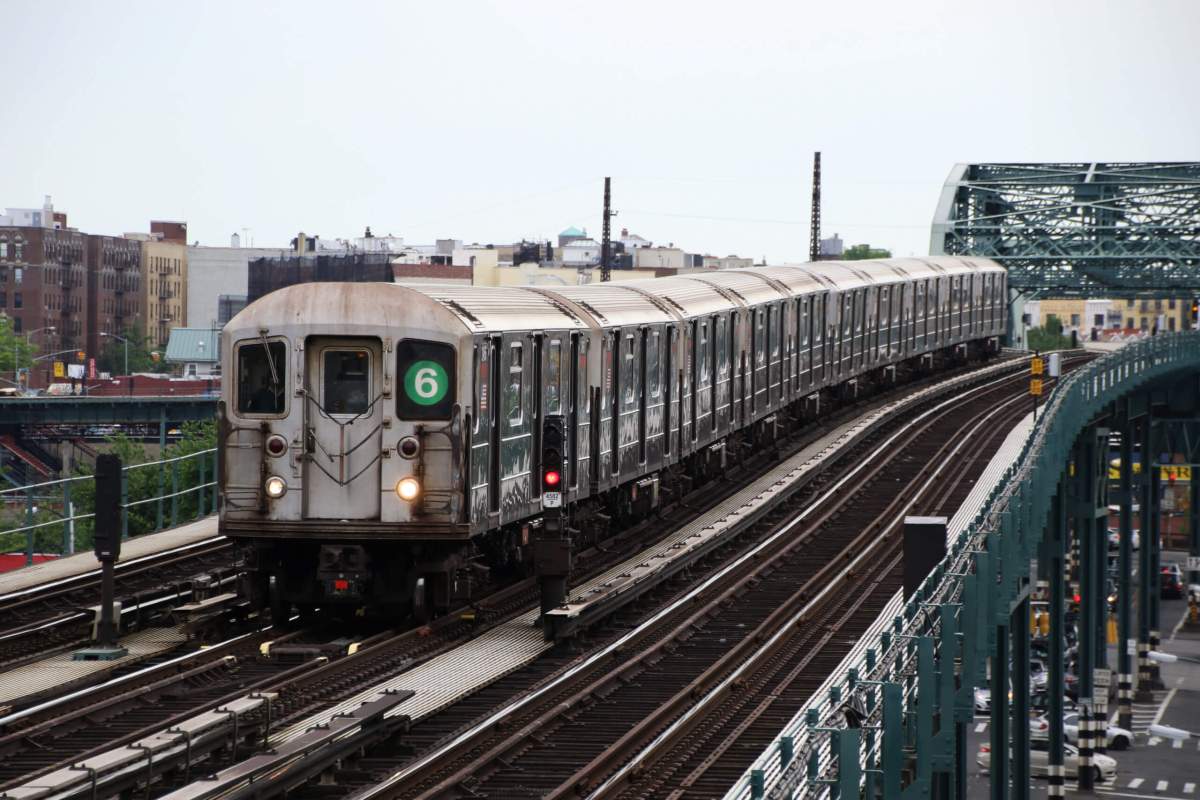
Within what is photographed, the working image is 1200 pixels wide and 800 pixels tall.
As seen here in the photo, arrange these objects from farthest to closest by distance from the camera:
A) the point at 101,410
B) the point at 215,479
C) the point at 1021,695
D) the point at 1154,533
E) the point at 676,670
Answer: the point at 101,410, the point at 1154,533, the point at 215,479, the point at 1021,695, the point at 676,670

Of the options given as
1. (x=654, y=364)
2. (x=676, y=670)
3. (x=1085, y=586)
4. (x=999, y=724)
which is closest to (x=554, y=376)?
(x=676, y=670)

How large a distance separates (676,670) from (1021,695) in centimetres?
1069

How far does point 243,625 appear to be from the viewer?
65.9ft

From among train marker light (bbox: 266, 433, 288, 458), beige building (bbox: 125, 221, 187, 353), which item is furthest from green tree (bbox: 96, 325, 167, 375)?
train marker light (bbox: 266, 433, 288, 458)

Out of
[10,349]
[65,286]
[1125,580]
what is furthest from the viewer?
[65,286]

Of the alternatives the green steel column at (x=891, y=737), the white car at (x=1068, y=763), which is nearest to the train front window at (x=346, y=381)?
the green steel column at (x=891, y=737)

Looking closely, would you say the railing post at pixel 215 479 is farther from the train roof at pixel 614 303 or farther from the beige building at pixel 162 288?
the beige building at pixel 162 288

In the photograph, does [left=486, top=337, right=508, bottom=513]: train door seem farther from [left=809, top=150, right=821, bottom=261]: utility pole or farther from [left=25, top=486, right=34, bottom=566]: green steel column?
[left=809, top=150, right=821, bottom=261]: utility pole

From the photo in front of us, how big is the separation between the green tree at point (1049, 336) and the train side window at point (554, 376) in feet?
367

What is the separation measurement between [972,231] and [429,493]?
3254 inches

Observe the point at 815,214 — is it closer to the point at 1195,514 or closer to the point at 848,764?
the point at 1195,514

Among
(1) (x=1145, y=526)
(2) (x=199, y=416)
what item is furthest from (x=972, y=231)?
(1) (x=1145, y=526)

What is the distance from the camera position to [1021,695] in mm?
27875

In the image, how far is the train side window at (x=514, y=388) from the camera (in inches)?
808
